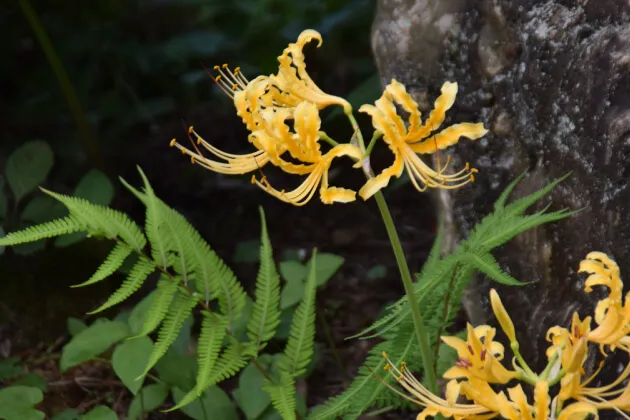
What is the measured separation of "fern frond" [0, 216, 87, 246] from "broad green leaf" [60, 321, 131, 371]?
0.35 m

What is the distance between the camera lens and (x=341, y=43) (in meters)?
2.66

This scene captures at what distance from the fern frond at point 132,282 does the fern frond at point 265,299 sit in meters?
0.20

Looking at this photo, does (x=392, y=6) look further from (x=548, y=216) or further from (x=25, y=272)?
(x=25, y=272)

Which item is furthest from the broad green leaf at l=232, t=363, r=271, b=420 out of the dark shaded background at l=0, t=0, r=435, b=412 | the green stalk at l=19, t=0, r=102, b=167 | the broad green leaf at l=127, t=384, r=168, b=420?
the green stalk at l=19, t=0, r=102, b=167

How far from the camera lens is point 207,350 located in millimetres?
1471

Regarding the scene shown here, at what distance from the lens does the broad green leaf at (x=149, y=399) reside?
1757mm

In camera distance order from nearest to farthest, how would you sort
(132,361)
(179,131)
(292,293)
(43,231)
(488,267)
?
(488,267) → (43,231) → (132,361) → (292,293) → (179,131)

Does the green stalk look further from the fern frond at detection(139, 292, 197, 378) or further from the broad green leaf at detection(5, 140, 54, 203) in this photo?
the fern frond at detection(139, 292, 197, 378)

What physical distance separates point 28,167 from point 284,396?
1.11m

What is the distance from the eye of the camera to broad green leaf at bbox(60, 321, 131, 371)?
171 centimetres

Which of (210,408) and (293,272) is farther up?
(293,272)

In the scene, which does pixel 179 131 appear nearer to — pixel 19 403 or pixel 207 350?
pixel 19 403

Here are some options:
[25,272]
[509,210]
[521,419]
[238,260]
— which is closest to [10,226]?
[25,272]

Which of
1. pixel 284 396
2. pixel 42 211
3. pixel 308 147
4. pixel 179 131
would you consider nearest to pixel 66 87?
pixel 42 211
